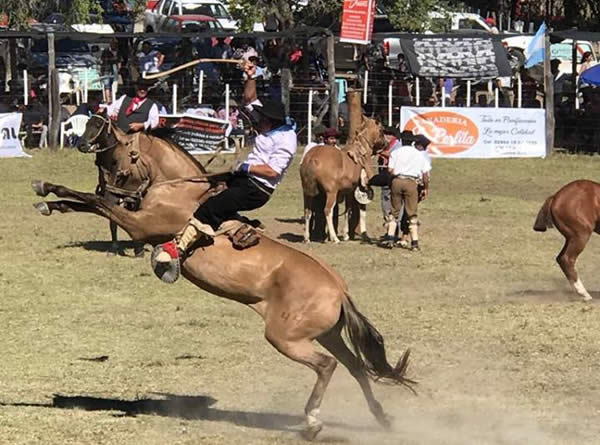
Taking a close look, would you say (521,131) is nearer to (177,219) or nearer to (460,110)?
(460,110)

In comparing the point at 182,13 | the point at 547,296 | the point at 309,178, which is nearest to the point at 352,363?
the point at 547,296

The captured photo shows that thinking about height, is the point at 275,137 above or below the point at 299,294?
above

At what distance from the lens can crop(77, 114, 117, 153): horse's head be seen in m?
15.0

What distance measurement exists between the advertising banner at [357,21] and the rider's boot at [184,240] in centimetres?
2036

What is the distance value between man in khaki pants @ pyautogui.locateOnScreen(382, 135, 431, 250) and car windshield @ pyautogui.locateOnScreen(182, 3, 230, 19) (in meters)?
23.7

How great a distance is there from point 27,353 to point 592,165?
60.4 feet

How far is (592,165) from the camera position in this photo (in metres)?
27.2

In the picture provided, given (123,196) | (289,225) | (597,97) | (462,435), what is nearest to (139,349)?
(123,196)

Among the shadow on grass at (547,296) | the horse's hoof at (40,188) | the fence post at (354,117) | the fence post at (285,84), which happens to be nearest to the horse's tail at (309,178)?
the fence post at (354,117)

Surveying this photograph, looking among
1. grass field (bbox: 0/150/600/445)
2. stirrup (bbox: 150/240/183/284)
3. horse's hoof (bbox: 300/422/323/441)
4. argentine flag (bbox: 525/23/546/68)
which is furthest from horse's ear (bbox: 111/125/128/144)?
argentine flag (bbox: 525/23/546/68)

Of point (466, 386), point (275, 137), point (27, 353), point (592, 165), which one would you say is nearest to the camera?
point (275, 137)

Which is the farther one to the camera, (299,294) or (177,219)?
(177,219)

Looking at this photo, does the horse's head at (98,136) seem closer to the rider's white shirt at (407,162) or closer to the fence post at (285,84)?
the rider's white shirt at (407,162)

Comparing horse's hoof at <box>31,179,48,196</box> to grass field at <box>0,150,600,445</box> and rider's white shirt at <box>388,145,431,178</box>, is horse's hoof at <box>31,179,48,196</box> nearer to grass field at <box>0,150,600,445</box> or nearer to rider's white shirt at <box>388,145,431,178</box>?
grass field at <box>0,150,600,445</box>
